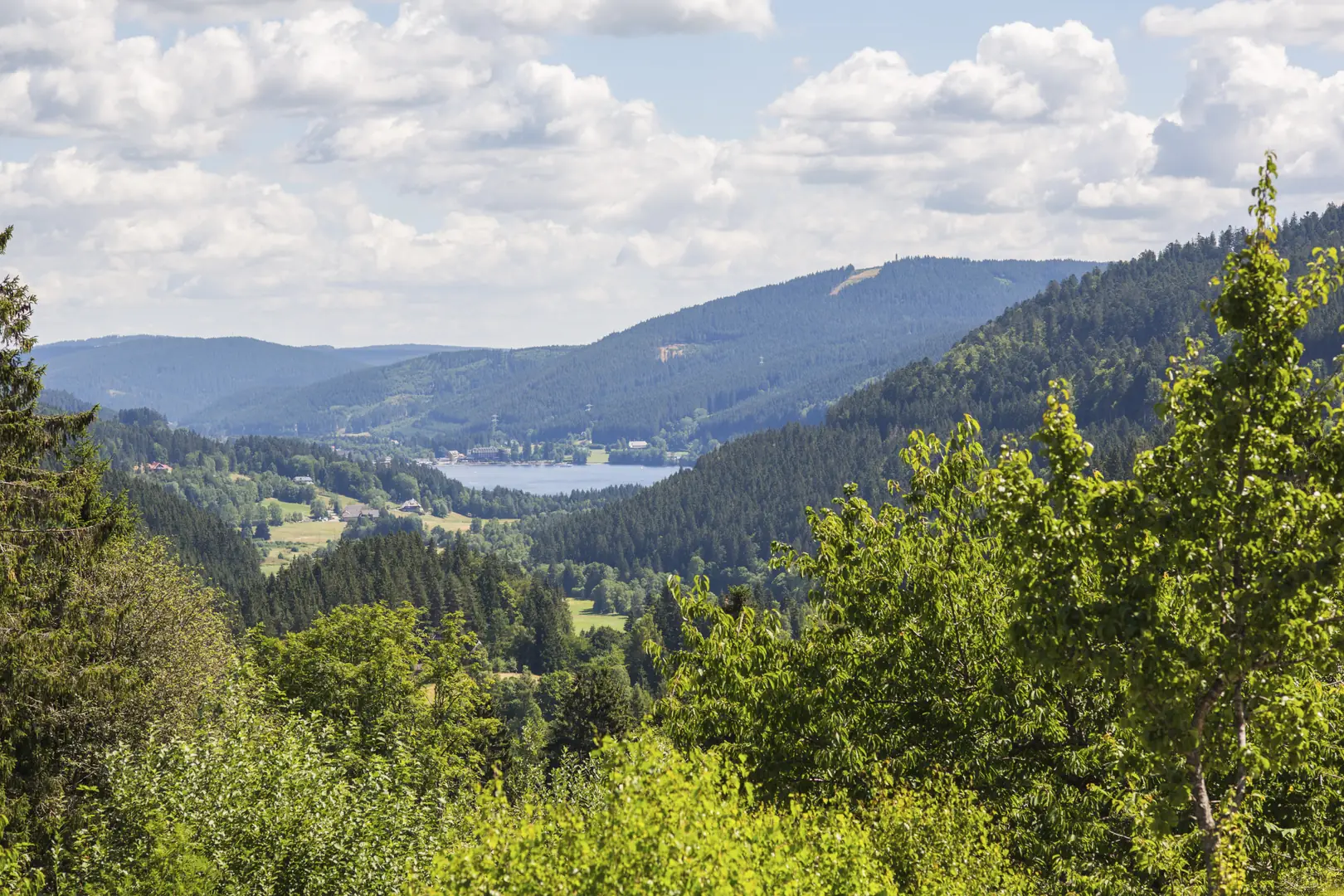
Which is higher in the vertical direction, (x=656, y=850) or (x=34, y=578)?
(x=34, y=578)

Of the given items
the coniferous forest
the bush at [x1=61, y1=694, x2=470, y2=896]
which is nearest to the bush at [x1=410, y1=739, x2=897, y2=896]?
the coniferous forest

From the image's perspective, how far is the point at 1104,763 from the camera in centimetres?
1833

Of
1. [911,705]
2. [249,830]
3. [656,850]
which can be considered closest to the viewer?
[656,850]

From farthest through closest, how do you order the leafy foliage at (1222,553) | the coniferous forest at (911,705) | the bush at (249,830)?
the bush at (249,830) < the coniferous forest at (911,705) < the leafy foliage at (1222,553)

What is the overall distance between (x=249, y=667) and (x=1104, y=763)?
36.6 meters

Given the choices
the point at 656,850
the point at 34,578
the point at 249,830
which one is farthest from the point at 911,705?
the point at 34,578

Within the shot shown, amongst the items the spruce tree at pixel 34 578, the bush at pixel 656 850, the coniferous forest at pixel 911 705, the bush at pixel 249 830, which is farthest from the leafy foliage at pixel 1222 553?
the spruce tree at pixel 34 578

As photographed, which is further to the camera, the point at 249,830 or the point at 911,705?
the point at 249,830

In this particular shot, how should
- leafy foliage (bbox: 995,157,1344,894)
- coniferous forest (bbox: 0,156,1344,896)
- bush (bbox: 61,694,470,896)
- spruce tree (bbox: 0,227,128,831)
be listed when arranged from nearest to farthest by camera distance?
leafy foliage (bbox: 995,157,1344,894) → coniferous forest (bbox: 0,156,1344,896) → bush (bbox: 61,694,470,896) → spruce tree (bbox: 0,227,128,831)

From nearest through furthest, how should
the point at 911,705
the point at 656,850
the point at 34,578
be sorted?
the point at 656,850
the point at 911,705
the point at 34,578

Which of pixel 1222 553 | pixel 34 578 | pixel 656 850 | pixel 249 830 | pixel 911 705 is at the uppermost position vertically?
pixel 1222 553

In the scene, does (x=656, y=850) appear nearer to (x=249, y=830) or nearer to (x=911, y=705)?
(x=911, y=705)

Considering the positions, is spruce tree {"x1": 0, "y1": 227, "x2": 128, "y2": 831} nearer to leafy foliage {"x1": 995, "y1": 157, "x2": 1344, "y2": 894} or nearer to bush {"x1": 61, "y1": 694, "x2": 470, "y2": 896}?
bush {"x1": 61, "y1": 694, "x2": 470, "y2": 896}

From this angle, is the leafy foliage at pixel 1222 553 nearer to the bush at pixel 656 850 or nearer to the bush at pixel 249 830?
the bush at pixel 656 850
